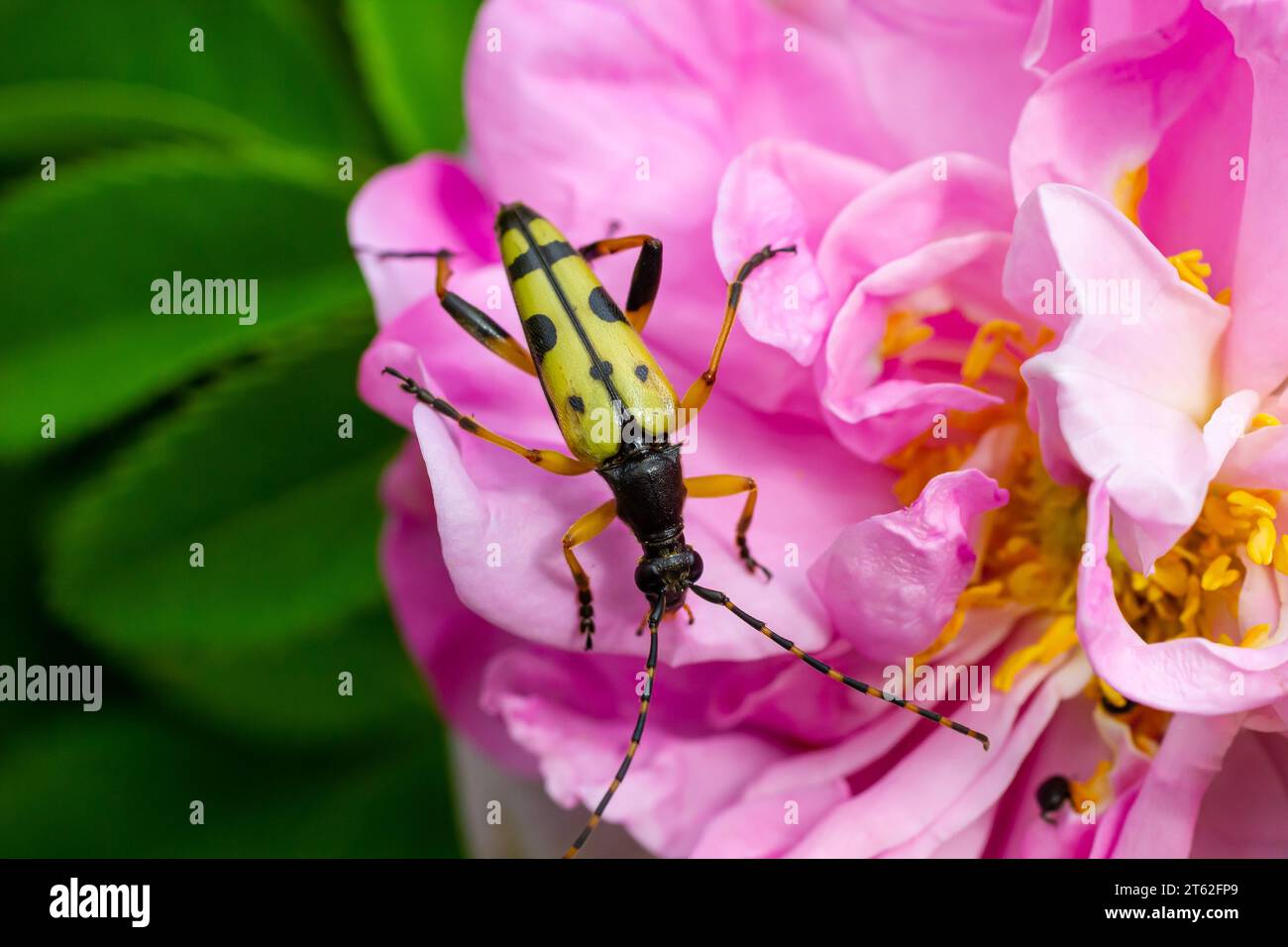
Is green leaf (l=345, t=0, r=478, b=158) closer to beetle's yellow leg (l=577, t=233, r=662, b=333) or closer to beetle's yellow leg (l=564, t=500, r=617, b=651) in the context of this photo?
beetle's yellow leg (l=577, t=233, r=662, b=333)

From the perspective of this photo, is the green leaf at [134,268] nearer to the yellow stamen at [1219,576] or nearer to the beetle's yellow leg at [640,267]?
the beetle's yellow leg at [640,267]

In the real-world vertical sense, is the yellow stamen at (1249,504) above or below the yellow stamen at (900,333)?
below

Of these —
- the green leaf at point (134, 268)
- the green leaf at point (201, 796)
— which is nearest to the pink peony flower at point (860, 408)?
the green leaf at point (134, 268)

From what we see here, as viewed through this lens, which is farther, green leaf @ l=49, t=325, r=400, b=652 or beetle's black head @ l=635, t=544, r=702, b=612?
green leaf @ l=49, t=325, r=400, b=652

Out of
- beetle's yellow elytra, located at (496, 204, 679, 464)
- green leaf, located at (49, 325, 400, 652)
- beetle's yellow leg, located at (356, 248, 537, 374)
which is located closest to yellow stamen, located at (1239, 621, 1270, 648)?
beetle's yellow elytra, located at (496, 204, 679, 464)

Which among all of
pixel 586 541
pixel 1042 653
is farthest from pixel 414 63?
pixel 1042 653
